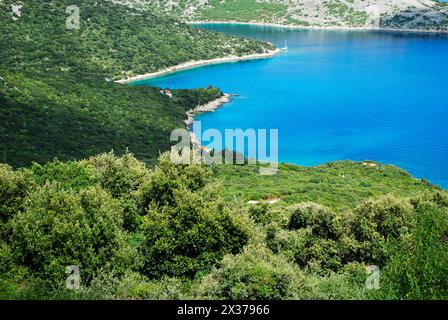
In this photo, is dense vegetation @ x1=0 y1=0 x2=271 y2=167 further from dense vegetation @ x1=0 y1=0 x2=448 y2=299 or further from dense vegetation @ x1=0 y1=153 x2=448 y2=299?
dense vegetation @ x1=0 y1=153 x2=448 y2=299

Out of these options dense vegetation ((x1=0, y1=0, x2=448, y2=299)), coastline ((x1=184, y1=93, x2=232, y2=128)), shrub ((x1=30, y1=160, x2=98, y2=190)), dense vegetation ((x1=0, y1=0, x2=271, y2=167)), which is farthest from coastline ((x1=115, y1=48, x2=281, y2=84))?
shrub ((x1=30, y1=160, x2=98, y2=190))

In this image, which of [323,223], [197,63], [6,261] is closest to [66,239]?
[6,261]

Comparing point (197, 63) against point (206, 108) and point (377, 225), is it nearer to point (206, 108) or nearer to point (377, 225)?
point (206, 108)

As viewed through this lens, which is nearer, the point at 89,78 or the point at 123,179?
the point at 123,179

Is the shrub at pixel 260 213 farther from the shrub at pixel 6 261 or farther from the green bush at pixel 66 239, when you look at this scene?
the shrub at pixel 6 261

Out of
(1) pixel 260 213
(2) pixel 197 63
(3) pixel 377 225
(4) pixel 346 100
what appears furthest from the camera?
(2) pixel 197 63

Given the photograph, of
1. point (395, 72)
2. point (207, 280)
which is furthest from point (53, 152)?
point (395, 72)

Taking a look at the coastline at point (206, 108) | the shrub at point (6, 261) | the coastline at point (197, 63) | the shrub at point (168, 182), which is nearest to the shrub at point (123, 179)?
the shrub at point (168, 182)
